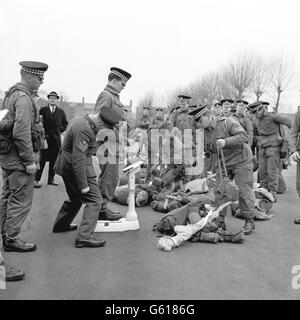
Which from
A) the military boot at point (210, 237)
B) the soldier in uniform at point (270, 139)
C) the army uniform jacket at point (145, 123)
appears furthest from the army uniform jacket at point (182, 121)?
the military boot at point (210, 237)

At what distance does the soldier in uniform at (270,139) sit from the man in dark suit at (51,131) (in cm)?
450

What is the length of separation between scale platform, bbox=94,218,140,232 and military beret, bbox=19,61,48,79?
2328 mm

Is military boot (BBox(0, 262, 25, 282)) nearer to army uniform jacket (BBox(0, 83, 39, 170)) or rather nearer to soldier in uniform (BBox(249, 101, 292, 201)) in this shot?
army uniform jacket (BBox(0, 83, 39, 170))

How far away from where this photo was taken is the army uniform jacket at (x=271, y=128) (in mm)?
8703

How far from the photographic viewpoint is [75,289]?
389cm

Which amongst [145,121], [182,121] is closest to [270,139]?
[182,121]

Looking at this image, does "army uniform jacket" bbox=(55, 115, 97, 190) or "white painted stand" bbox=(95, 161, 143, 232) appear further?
"white painted stand" bbox=(95, 161, 143, 232)

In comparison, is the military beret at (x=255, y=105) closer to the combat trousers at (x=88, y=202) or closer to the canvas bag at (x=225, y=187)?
the canvas bag at (x=225, y=187)

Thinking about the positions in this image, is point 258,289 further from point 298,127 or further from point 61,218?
point 298,127

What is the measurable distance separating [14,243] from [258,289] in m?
2.90

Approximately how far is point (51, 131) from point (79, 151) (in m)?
4.90

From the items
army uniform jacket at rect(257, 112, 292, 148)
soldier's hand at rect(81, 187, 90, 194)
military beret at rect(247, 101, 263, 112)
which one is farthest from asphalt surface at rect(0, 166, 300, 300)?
military beret at rect(247, 101, 263, 112)

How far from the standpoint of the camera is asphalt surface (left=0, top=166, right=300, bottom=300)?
3.86 m

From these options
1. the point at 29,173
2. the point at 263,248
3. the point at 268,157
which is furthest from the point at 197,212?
the point at 268,157
